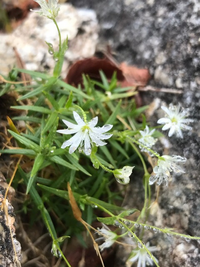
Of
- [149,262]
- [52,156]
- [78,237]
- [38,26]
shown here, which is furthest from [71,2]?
[149,262]

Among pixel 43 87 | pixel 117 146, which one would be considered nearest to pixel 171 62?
Result: pixel 117 146

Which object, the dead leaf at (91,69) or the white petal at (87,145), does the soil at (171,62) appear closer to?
the dead leaf at (91,69)

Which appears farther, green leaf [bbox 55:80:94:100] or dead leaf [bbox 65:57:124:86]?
dead leaf [bbox 65:57:124:86]

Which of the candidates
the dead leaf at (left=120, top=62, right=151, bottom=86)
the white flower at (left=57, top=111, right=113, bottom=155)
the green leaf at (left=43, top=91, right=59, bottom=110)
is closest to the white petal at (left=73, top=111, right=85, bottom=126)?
the white flower at (left=57, top=111, right=113, bottom=155)

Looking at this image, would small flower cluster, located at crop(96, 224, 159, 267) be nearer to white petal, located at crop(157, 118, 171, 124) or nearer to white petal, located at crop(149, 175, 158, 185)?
white petal, located at crop(149, 175, 158, 185)

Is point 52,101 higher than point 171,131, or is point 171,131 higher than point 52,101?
point 52,101

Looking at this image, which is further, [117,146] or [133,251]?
[117,146]

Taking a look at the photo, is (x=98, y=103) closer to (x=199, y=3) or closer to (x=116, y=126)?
(x=116, y=126)

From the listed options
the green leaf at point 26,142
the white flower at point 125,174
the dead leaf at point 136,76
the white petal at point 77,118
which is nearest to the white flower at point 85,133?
the white petal at point 77,118

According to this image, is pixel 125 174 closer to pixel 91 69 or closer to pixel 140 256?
pixel 140 256
